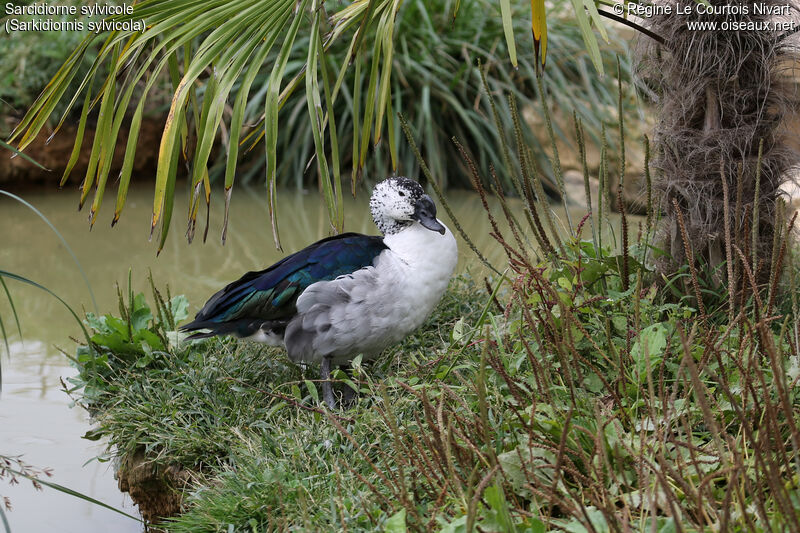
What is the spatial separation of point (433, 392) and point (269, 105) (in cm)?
86

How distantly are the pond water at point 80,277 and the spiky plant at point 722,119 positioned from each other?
113 centimetres

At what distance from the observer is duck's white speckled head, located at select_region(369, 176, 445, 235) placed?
2658mm

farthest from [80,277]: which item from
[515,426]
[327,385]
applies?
[515,426]

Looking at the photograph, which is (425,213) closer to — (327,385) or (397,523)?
(327,385)

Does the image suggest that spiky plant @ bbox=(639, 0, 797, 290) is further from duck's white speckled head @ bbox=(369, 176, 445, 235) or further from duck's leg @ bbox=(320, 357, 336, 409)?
duck's leg @ bbox=(320, 357, 336, 409)

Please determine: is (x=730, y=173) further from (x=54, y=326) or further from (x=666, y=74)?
(x=54, y=326)

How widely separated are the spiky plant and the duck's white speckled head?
76 cm

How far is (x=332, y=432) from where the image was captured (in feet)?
7.30

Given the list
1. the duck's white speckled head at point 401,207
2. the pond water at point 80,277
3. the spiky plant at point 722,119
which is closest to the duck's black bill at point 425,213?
the duck's white speckled head at point 401,207

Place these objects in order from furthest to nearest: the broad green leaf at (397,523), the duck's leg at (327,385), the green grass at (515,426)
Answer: the duck's leg at (327,385) → the broad green leaf at (397,523) → the green grass at (515,426)

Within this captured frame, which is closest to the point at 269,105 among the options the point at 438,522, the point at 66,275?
the point at 438,522

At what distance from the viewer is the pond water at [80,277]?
8.60 feet

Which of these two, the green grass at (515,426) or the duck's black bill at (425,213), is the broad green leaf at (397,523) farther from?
the duck's black bill at (425,213)

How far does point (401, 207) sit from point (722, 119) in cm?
104
